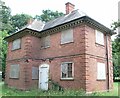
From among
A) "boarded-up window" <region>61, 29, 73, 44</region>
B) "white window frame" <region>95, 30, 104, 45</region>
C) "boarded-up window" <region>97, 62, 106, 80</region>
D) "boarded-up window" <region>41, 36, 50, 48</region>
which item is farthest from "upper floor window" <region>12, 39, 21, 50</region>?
"boarded-up window" <region>97, 62, 106, 80</region>

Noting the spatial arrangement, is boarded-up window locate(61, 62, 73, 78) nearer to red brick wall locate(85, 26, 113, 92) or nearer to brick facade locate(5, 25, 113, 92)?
brick facade locate(5, 25, 113, 92)

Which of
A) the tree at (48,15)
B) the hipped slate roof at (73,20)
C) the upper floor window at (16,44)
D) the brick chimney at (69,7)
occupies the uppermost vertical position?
the tree at (48,15)

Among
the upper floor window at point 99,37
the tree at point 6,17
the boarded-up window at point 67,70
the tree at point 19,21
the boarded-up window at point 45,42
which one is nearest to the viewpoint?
the boarded-up window at point 67,70

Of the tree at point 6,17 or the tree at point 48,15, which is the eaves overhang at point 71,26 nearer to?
the tree at point 6,17

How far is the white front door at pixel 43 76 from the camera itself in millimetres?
22703

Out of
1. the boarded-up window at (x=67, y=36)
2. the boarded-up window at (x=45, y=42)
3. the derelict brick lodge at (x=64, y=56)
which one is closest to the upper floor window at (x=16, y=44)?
the derelict brick lodge at (x=64, y=56)

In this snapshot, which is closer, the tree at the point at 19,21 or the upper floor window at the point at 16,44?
the upper floor window at the point at 16,44

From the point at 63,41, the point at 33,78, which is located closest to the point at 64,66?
the point at 63,41

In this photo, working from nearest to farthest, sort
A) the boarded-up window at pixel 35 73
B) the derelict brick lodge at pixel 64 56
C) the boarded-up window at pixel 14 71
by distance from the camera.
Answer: the derelict brick lodge at pixel 64 56
the boarded-up window at pixel 35 73
the boarded-up window at pixel 14 71

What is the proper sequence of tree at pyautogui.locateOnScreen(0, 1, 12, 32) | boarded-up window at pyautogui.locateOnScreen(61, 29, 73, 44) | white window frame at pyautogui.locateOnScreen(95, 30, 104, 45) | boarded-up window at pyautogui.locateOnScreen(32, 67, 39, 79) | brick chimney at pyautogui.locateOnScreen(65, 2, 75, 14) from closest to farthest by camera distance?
boarded-up window at pyautogui.locateOnScreen(61, 29, 73, 44) → white window frame at pyautogui.locateOnScreen(95, 30, 104, 45) → boarded-up window at pyautogui.locateOnScreen(32, 67, 39, 79) → brick chimney at pyautogui.locateOnScreen(65, 2, 75, 14) → tree at pyautogui.locateOnScreen(0, 1, 12, 32)

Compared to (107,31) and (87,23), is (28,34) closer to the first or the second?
(87,23)

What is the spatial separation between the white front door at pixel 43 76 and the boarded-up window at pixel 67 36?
3.91m

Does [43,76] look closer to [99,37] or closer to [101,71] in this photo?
[101,71]

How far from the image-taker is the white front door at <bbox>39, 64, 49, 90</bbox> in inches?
894
